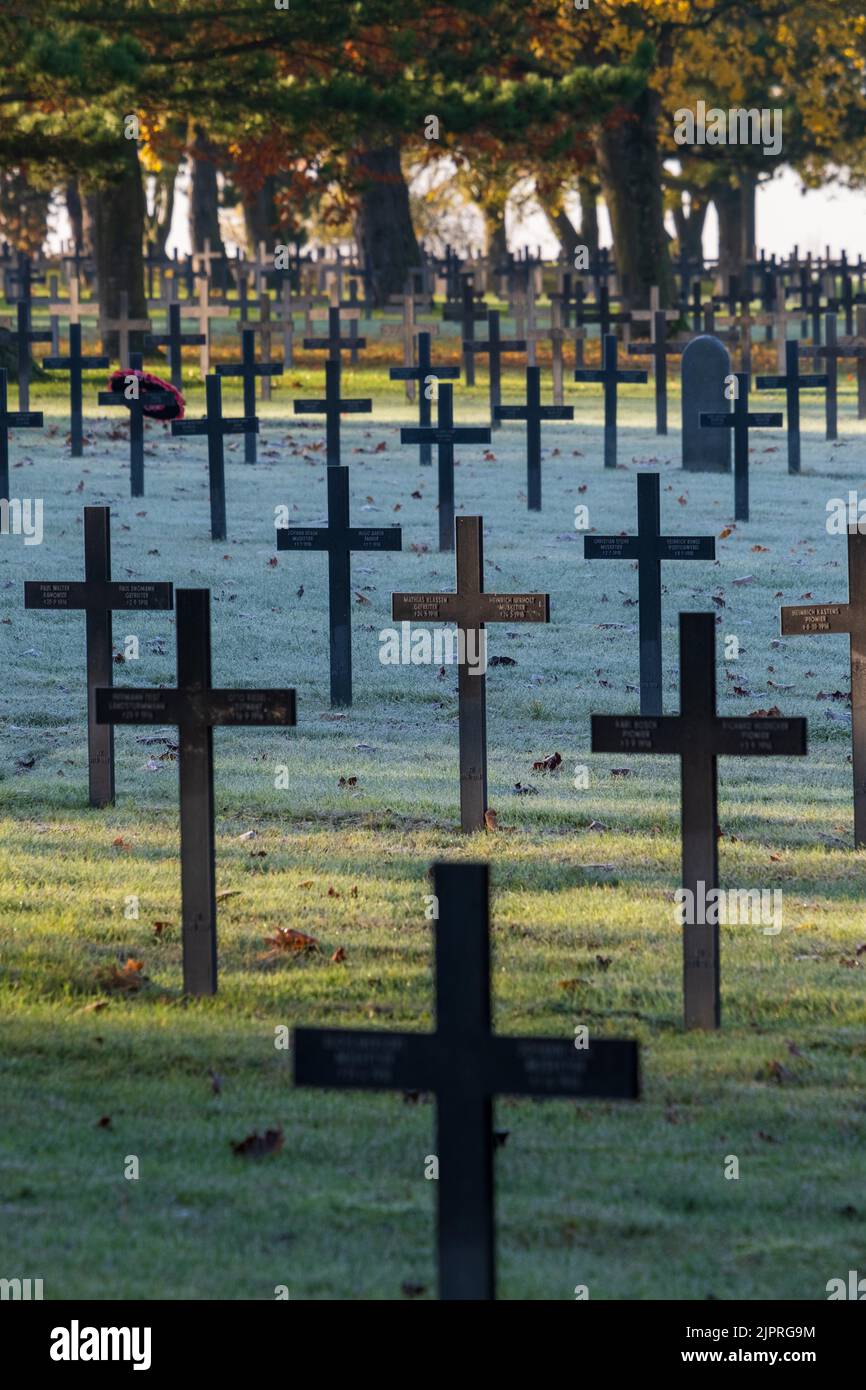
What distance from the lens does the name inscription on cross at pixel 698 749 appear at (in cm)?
640

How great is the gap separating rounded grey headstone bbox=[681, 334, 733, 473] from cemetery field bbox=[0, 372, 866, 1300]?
6.22 metres

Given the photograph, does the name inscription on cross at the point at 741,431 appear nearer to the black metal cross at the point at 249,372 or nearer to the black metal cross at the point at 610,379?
the black metal cross at the point at 610,379

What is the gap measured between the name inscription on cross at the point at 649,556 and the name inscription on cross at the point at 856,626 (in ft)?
8.66

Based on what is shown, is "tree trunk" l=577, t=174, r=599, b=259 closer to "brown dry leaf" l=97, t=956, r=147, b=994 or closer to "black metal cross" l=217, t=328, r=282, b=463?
"black metal cross" l=217, t=328, r=282, b=463

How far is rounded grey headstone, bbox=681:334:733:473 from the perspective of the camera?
72.1ft

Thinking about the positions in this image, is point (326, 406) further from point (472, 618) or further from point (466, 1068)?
point (466, 1068)

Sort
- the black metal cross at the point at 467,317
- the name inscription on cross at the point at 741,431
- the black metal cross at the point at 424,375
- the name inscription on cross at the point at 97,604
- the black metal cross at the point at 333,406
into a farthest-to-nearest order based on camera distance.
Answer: the black metal cross at the point at 467,317 → the black metal cross at the point at 424,375 → the black metal cross at the point at 333,406 → the name inscription on cross at the point at 741,431 → the name inscription on cross at the point at 97,604

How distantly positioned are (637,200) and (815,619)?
3138cm

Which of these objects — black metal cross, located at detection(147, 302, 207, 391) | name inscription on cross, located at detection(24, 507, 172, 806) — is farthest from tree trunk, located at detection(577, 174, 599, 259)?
name inscription on cross, located at detection(24, 507, 172, 806)

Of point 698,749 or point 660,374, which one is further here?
point 660,374

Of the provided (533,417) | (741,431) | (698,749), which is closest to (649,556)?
(698,749)

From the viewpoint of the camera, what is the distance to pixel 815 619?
8516mm

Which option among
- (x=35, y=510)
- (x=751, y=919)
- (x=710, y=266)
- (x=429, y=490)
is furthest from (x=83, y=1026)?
(x=710, y=266)

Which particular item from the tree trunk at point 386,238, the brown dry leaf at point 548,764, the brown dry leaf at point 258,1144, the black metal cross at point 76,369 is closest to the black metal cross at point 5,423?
the black metal cross at point 76,369
